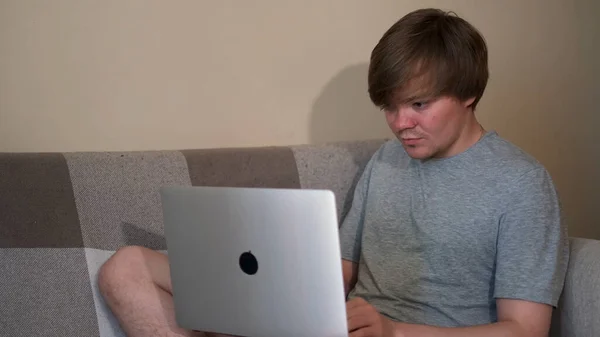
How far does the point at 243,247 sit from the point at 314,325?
6.2 inches

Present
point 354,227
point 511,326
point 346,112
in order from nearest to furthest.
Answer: point 511,326, point 354,227, point 346,112

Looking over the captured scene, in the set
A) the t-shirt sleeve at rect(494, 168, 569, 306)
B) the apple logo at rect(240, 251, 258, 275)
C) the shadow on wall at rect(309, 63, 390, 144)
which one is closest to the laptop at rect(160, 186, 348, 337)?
the apple logo at rect(240, 251, 258, 275)

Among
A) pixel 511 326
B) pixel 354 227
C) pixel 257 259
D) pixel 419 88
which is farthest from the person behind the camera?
pixel 354 227

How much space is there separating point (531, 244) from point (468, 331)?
7.7 inches

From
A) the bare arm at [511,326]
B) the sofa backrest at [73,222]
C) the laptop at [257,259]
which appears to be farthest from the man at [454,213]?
the sofa backrest at [73,222]

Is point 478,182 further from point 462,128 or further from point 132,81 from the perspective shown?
point 132,81

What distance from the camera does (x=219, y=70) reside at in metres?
1.86

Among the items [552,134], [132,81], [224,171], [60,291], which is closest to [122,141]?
[132,81]

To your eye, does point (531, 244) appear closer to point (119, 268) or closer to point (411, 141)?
point (411, 141)

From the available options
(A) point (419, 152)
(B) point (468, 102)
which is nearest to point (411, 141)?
(A) point (419, 152)

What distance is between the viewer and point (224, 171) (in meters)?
1.68

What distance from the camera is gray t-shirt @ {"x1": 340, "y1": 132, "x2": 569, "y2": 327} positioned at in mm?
1429

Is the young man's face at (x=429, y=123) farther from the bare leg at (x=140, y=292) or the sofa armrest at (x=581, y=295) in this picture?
the bare leg at (x=140, y=292)

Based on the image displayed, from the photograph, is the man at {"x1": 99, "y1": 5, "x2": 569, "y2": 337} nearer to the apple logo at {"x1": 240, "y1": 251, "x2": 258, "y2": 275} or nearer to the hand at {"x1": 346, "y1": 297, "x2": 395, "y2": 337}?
the hand at {"x1": 346, "y1": 297, "x2": 395, "y2": 337}
